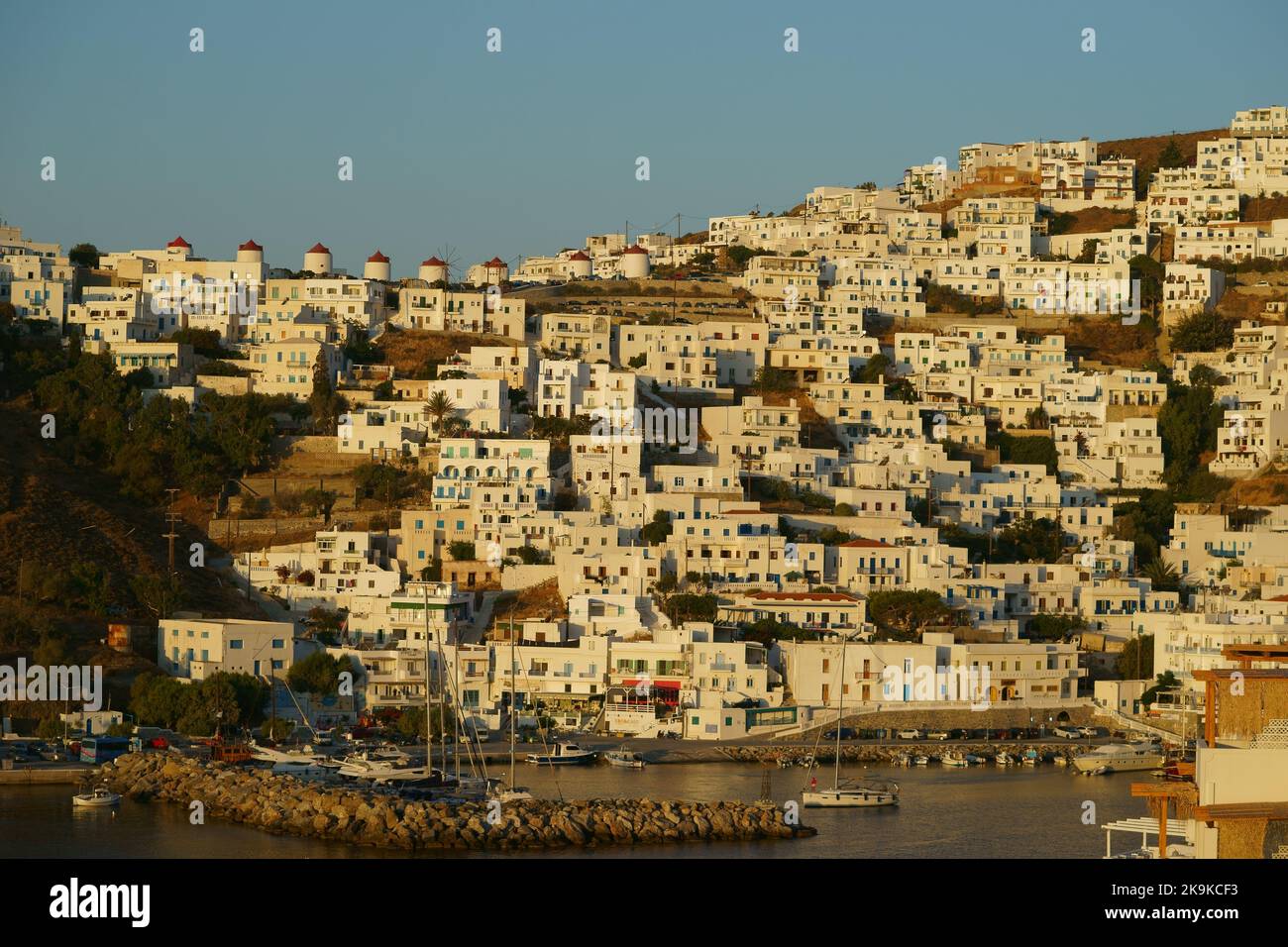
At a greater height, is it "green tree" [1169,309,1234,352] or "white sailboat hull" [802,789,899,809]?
"green tree" [1169,309,1234,352]

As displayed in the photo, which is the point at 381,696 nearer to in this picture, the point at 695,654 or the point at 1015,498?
the point at 695,654

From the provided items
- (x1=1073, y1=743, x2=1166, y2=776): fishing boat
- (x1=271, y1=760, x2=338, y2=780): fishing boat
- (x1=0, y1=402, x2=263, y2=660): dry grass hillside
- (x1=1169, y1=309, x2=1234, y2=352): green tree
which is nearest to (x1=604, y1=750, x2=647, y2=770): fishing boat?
(x1=271, y1=760, x2=338, y2=780): fishing boat

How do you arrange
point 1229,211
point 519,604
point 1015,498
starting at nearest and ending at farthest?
point 519,604, point 1015,498, point 1229,211

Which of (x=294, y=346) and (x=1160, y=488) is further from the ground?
(x=294, y=346)

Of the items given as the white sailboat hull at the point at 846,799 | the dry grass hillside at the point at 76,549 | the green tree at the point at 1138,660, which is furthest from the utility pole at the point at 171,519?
the green tree at the point at 1138,660

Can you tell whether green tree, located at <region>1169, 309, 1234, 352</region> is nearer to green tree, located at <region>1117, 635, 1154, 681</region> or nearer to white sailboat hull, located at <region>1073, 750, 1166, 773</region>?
green tree, located at <region>1117, 635, 1154, 681</region>
